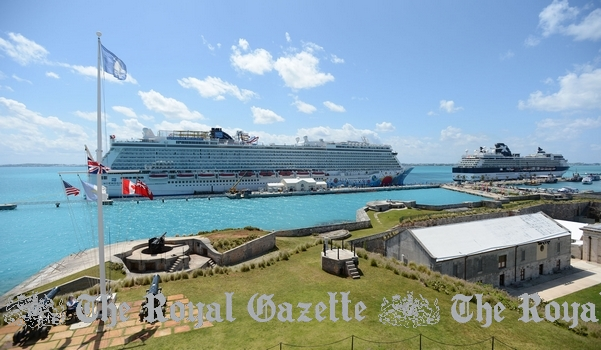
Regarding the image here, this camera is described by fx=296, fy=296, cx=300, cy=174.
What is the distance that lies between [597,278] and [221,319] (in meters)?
20.0

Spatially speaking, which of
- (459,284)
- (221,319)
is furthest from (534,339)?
(221,319)

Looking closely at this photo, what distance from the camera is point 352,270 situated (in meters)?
10.8

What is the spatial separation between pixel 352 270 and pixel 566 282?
1297 centimetres

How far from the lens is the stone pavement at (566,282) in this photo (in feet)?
45.7

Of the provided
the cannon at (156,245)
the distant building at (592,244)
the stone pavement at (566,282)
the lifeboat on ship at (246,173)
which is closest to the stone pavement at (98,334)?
the cannon at (156,245)

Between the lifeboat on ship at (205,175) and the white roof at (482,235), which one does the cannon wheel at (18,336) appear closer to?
the white roof at (482,235)

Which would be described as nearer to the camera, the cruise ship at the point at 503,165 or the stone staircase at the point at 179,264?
the stone staircase at the point at 179,264

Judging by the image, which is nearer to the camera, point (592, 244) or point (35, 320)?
point (35, 320)

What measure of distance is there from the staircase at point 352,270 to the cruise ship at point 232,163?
45.1 m

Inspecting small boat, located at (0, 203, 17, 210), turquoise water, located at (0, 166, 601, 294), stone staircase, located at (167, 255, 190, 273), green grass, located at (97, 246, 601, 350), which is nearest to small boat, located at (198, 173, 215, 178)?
turquoise water, located at (0, 166, 601, 294)

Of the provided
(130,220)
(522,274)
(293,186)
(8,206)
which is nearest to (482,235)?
(522,274)

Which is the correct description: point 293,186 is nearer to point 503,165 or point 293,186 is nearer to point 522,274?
point 522,274

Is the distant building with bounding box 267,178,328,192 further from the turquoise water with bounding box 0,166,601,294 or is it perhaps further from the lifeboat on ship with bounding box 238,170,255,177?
the turquoise water with bounding box 0,166,601,294

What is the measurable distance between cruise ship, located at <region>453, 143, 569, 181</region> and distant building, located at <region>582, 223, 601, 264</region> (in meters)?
76.4
